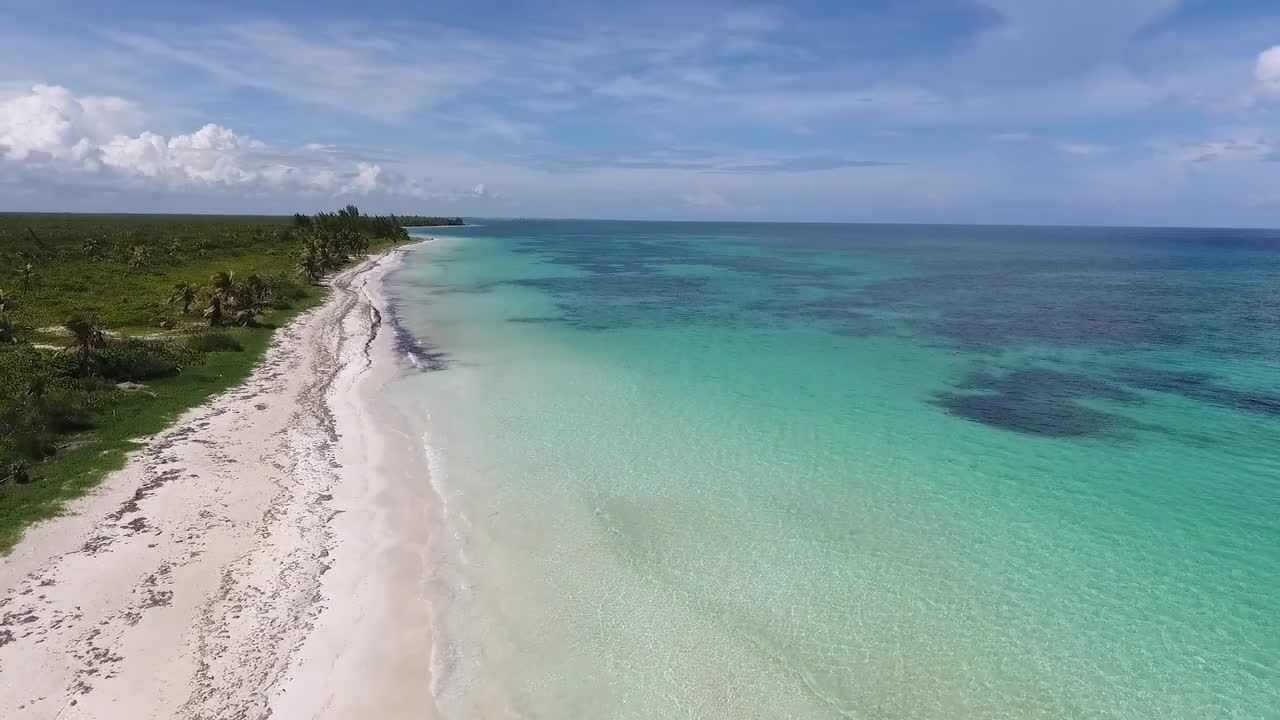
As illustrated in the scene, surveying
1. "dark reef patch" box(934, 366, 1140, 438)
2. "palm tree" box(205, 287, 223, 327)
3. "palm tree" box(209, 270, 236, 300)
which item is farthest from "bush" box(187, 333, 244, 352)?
"dark reef patch" box(934, 366, 1140, 438)

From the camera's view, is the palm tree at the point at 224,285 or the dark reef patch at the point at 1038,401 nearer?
the dark reef patch at the point at 1038,401

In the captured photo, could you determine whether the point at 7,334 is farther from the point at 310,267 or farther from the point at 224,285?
the point at 310,267

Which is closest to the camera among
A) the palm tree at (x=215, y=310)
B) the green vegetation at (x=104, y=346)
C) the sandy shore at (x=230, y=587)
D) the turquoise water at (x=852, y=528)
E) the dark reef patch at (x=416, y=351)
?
the sandy shore at (x=230, y=587)

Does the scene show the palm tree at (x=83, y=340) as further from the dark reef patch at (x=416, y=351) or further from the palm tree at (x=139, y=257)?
the palm tree at (x=139, y=257)

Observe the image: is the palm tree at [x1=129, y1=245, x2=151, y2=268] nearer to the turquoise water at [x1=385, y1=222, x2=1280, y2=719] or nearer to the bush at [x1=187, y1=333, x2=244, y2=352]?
the bush at [x1=187, y1=333, x2=244, y2=352]

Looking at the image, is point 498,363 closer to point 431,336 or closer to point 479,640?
point 431,336

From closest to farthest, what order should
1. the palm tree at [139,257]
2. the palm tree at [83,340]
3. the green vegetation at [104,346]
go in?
the green vegetation at [104,346], the palm tree at [83,340], the palm tree at [139,257]

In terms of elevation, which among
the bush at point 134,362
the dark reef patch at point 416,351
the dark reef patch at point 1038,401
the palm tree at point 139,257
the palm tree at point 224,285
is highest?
the palm tree at point 139,257

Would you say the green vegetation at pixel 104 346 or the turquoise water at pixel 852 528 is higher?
the green vegetation at pixel 104 346

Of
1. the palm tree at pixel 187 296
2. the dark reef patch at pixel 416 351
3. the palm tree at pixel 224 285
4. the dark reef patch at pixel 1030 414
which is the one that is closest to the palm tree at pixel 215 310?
the palm tree at pixel 224 285

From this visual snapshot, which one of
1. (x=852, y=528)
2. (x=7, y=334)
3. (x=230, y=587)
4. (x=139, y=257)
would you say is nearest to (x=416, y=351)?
(x=7, y=334)
